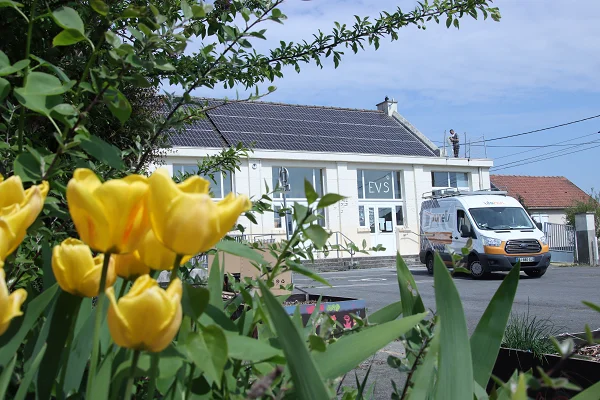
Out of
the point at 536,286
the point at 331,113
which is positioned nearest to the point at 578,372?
the point at 536,286

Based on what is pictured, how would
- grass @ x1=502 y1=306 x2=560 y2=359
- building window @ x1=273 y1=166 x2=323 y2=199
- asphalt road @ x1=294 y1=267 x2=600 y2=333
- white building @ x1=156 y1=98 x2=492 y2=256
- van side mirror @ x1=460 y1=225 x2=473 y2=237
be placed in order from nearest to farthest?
grass @ x1=502 y1=306 x2=560 y2=359 → asphalt road @ x1=294 y1=267 x2=600 y2=333 → van side mirror @ x1=460 y1=225 x2=473 y2=237 → white building @ x1=156 y1=98 x2=492 y2=256 → building window @ x1=273 y1=166 x2=323 y2=199

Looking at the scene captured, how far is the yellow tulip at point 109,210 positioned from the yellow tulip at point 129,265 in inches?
2.4

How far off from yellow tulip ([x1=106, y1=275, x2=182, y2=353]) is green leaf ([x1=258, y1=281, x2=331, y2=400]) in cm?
9

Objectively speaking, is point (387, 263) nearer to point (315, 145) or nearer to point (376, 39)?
point (315, 145)

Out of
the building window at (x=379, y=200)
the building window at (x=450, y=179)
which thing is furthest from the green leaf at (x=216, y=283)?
the building window at (x=450, y=179)

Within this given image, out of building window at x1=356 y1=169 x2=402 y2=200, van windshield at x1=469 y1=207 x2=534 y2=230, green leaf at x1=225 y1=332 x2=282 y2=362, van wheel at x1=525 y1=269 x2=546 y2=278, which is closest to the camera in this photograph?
green leaf at x1=225 y1=332 x2=282 y2=362


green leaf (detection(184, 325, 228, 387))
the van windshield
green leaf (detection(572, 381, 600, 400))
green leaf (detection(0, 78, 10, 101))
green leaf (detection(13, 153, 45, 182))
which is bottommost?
green leaf (detection(572, 381, 600, 400))

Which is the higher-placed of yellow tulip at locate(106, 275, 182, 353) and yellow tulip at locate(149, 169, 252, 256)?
yellow tulip at locate(149, 169, 252, 256)

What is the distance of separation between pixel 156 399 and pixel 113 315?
0.38 metres

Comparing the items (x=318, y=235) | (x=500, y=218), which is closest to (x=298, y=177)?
(x=500, y=218)

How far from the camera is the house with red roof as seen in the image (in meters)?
38.2

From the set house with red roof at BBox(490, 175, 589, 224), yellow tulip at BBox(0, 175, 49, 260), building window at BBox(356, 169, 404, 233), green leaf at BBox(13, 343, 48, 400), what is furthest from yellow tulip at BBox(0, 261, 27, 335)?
house with red roof at BBox(490, 175, 589, 224)

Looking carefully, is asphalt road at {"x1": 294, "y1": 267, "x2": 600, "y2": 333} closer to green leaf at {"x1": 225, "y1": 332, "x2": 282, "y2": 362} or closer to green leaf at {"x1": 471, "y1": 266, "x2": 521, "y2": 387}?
green leaf at {"x1": 471, "y1": 266, "x2": 521, "y2": 387}

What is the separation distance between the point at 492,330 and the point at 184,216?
543 mm
